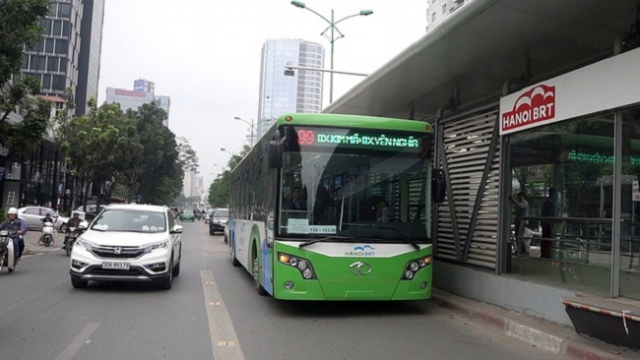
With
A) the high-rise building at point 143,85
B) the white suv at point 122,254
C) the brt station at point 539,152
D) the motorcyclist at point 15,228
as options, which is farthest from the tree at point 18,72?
the high-rise building at point 143,85

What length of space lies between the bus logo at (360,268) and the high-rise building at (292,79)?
21.1 metres

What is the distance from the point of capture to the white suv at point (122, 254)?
31.3ft

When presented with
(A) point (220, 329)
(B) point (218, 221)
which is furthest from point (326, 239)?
(B) point (218, 221)

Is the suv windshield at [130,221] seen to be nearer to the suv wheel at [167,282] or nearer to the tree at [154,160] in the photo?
the suv wheel at [167,282]

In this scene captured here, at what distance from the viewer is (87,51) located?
73.4 metres

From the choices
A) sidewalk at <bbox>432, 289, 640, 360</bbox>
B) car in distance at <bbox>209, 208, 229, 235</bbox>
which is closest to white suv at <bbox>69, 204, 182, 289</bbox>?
sidewalk at <bbox>432, 289, 640, 360</bbox>

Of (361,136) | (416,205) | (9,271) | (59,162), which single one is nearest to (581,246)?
(416,205)

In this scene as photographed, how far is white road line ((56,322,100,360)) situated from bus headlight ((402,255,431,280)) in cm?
444

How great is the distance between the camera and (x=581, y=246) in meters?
8.97

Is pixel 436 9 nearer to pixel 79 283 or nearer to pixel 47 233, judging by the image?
pixel 47 233

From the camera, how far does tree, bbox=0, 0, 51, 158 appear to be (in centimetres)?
1309

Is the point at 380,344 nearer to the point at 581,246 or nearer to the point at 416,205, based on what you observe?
the point at 416,205

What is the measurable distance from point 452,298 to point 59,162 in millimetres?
46326

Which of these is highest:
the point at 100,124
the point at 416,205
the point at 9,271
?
the point at 100,124
